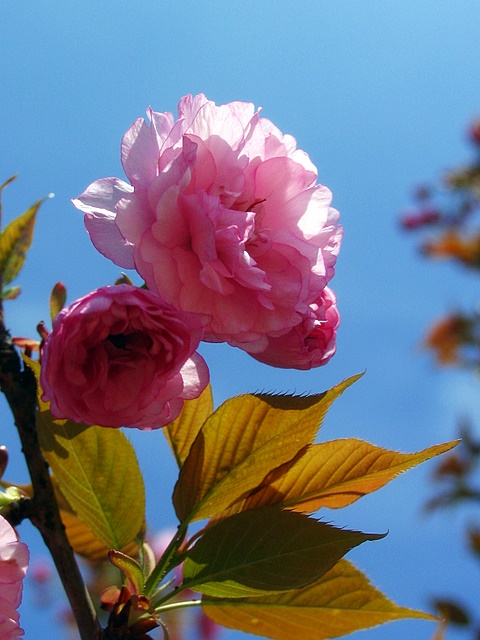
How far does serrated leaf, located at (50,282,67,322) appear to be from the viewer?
0.67m

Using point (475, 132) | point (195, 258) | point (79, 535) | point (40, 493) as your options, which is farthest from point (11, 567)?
point (475, 132)

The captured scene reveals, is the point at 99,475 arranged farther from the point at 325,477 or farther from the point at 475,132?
the point at 475,132

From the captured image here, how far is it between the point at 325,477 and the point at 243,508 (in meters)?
0.08

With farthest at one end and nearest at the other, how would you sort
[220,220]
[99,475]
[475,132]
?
1. [475,132]
2. [99,475]
3. [220,220]

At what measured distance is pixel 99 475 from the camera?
64cm

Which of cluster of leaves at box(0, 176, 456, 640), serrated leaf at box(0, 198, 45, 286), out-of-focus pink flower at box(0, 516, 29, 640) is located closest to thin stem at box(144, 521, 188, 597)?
cluster of leaves at box(0, 176, 456, 640)

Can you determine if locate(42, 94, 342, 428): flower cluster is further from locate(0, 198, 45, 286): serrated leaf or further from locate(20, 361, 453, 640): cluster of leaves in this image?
locate(0, 198, 45, 286): serrated leaf

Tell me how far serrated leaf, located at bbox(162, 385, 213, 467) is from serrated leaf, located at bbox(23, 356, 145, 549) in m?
0.05

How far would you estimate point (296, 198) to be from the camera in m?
0.58

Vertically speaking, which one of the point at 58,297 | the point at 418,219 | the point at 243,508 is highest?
the point at 418,219

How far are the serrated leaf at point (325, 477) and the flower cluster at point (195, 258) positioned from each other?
0.28 feet

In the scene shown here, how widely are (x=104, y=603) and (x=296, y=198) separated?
1.28 feet

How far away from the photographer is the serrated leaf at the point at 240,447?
1.89ft

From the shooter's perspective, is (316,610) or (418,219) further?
(418,219)
